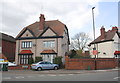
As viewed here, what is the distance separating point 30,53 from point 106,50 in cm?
1943

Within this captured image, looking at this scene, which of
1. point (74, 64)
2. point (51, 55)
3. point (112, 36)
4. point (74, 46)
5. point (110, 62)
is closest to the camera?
point (74, 64)

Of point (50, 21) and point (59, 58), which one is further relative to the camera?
point (50, 21)

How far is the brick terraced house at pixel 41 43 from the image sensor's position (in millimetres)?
30859

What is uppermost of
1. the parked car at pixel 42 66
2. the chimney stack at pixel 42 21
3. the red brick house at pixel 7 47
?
the chimney stack at pixel 42 21

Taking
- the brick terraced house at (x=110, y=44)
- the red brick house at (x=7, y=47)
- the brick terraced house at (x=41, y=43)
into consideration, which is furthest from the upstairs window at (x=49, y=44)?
the brick terraced house at (x=110, y=44)

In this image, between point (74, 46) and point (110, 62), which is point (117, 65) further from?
point (74, 46)

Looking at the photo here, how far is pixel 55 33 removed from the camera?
31344 mm

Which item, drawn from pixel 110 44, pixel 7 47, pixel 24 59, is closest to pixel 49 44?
pixel 24 59

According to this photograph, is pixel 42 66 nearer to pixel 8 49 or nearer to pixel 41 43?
pixel 41 43

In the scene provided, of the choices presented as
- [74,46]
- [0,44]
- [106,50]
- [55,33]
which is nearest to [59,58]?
[55,33]

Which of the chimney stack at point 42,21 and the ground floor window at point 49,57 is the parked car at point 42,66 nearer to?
the ground floor window at point 49,57

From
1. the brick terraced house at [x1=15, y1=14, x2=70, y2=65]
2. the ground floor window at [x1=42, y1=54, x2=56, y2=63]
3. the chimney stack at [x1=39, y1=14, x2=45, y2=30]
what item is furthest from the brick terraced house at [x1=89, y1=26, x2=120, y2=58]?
the chimney stack at [x1=39, y1=14, x2=45, y2=30]

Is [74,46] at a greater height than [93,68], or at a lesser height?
greater

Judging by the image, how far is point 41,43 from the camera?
31938mm
